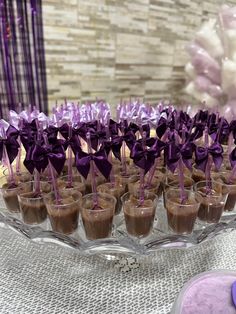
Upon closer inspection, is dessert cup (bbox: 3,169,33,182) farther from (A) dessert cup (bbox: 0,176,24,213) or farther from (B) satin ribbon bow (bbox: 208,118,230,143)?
(B) satin ribbon bow (bbox: 208,118,230,143)

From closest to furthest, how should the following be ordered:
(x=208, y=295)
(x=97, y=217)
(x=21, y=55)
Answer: (x=208, y=295)
(x=97, y=217)
(x=21, y=55)

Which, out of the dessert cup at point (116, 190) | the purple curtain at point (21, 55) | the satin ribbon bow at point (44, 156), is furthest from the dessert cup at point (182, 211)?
the purple curtain at point (21, 55)

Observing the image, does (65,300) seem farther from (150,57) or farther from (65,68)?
(150,57)

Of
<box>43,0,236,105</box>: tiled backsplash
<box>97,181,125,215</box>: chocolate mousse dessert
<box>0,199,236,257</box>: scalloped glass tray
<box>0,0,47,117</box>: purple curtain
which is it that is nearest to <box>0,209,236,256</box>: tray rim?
<box>0,199,236,257</box>: scalloped glass tray

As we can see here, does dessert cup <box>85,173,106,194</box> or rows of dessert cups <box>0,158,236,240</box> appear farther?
dessert cup <box>85,173,106,194</box>

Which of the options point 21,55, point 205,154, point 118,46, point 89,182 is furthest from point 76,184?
point 118,46

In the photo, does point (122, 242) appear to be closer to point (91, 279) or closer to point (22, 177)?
point (91, 279)

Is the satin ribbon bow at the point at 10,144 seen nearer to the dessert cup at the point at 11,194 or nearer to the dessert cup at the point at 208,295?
the dessert cup at the point at 11,194
